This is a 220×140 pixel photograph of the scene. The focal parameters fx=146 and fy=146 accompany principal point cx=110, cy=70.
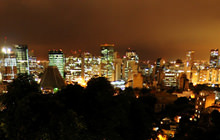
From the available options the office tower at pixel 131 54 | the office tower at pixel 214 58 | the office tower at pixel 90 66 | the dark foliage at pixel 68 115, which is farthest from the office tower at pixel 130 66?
the dark foliage at pixel 68 115

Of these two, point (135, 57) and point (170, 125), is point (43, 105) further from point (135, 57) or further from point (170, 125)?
point (135, 57)

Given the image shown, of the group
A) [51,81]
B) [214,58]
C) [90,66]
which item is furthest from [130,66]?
[51,81]

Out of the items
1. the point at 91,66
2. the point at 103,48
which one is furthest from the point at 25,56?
the point at 103,48

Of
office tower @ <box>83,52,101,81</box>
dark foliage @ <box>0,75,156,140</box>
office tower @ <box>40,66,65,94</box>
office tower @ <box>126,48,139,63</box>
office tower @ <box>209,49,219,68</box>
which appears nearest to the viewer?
dark foliage @ <box>0,75,156,140</box>

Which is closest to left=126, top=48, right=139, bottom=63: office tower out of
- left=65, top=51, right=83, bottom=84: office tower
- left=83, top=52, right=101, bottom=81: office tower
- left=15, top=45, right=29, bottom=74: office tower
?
left=83, top=52, right=101, bottom=81: office tower

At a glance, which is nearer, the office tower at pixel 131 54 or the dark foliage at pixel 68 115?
the dark foliage at pixel 68 115

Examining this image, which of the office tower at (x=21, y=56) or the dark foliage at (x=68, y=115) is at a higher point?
the office tower at (x=21, y=56)

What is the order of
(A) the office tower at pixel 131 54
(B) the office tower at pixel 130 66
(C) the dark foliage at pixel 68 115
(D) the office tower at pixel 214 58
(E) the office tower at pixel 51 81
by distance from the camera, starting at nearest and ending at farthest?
1. (C) the dark foliage at pixel 68 115
2. (E) the office tower at pixel 51 81
3. (B) the office tower at pixel 130 66
4. (D) the office tower at pixel 214 58
5. (A) the office tower at pixel 131 54

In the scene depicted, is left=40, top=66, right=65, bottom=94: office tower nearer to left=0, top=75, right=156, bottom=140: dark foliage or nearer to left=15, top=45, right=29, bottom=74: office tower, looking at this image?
left=0, top=75, right=156, bottom=140: dark foliage

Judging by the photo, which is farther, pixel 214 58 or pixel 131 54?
pixel 131 54

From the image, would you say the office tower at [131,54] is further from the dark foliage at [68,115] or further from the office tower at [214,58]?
the dark foliage at [68,115]

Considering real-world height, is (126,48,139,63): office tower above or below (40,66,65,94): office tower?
above

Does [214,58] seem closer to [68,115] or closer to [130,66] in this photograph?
[130,66]

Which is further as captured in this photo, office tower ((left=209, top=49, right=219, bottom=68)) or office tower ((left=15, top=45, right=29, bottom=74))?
office tower ((left=209, top=49, right=219, bottom=68))
